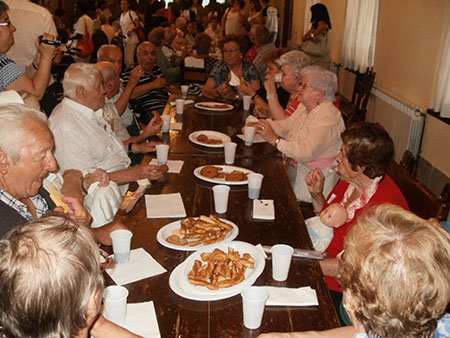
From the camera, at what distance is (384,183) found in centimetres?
225

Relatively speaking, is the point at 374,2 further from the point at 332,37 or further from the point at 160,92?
the point at 160,92

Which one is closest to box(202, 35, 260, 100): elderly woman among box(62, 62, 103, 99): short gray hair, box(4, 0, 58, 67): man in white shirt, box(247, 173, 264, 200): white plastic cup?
box(4, 0, 58, 67): man in white shirt

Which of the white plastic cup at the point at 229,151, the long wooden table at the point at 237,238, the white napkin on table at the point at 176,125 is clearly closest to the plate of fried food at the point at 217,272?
the long wooden table at the point at 237,238

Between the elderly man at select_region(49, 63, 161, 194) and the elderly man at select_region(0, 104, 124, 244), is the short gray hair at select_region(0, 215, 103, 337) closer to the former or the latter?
the elderly man at select_region(0, 104, 124, 244)

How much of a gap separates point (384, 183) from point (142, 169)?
128 centimetres

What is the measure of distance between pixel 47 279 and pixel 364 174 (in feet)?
5.56

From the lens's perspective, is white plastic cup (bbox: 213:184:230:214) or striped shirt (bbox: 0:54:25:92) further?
striped shirt (bbox: 0:54:25:92)

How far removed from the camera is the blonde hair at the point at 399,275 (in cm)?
111

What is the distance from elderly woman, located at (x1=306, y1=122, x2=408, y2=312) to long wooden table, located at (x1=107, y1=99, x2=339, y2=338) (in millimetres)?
266

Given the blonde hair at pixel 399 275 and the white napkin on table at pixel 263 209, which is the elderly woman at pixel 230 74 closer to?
the white napkin on table at pixel 263 209

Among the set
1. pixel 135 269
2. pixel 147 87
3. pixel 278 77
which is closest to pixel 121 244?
pixel 135 269

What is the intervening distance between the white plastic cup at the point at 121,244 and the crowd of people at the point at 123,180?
18cm

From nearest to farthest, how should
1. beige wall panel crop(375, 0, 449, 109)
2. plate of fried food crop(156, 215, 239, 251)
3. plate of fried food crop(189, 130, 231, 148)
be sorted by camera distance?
plate of fried food crop(156, 215, 239, 251)
plate of fried food crop(189, 130, 231, 148)
beige wall panel crop(375, 0, 449, 109)

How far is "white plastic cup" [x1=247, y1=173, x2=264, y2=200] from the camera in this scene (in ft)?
7.93
